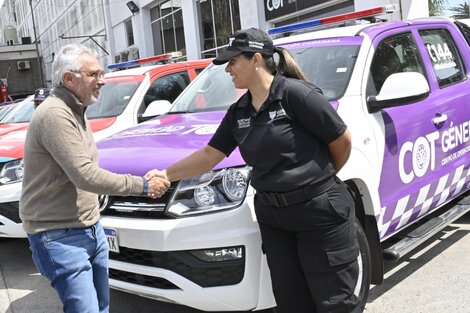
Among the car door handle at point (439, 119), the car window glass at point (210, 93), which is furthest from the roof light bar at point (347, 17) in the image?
the car door handle at point (439, 119)

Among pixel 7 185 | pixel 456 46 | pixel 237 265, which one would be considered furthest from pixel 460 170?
pixel 7 185

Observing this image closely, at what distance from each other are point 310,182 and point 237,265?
669 mm

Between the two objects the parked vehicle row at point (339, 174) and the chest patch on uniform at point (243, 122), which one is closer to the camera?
the chest patch on uniform at point (243, 122)

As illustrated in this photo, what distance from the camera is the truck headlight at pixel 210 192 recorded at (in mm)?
2779

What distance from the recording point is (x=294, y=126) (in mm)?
2348

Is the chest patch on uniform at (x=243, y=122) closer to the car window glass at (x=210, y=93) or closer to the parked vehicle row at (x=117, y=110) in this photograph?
the car window glass at (x=210, y=93)

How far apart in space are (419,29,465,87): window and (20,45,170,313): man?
2773 millimetres

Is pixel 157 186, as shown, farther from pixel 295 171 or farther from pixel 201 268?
pixel 295 171

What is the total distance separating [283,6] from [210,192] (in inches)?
463

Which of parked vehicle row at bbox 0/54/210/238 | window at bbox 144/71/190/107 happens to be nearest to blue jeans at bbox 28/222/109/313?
parked vehicle row at bbox 0/54/210/238

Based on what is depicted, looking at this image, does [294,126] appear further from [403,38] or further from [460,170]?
[460,170]

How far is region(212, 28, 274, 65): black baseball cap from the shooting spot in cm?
236

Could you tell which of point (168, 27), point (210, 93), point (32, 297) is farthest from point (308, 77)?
point (168, 27)

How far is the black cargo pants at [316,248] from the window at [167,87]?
3.90 metres
